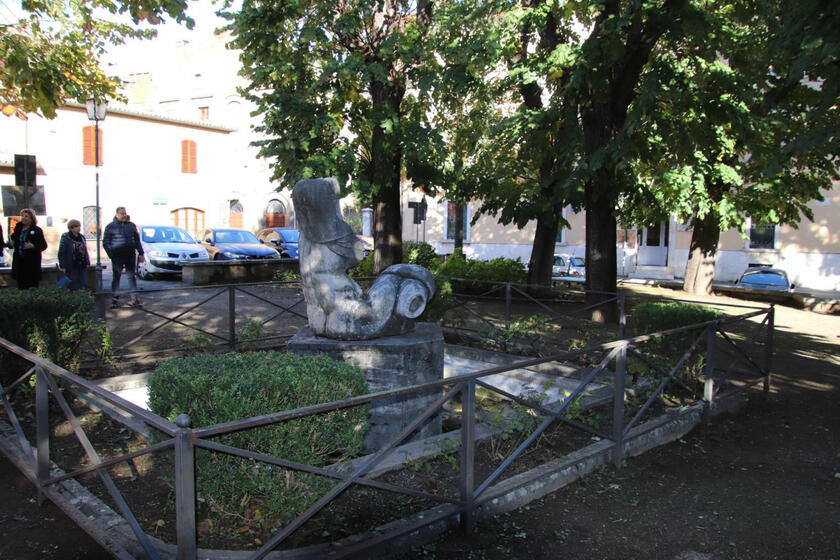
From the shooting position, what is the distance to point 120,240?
10.7 meters

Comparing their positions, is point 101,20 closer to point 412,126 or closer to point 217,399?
point 412,126

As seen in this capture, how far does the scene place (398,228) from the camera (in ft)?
45.3

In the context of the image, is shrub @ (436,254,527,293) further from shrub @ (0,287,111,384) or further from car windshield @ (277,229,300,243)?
car windshield @ (277,229,300,243)

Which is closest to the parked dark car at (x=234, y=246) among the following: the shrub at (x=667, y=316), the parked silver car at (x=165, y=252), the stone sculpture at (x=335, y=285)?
the parked silver car at (x=165, y=252)

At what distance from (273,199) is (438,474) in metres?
33.5

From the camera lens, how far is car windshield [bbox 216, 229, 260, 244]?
2081cm

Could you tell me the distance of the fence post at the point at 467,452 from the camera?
3469 mm

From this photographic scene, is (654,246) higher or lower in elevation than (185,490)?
higher

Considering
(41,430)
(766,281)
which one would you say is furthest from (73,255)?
(766,281)

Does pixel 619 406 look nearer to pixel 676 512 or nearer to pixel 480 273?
pixel 676 512

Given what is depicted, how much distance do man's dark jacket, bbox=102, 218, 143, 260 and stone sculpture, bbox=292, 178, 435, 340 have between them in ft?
22.3

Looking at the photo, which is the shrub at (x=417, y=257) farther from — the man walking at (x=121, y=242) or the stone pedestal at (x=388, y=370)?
the stone pedestal at (x=388, y=370)

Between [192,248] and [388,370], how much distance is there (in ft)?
47.8

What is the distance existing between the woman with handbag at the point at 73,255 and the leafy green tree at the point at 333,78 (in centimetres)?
370
